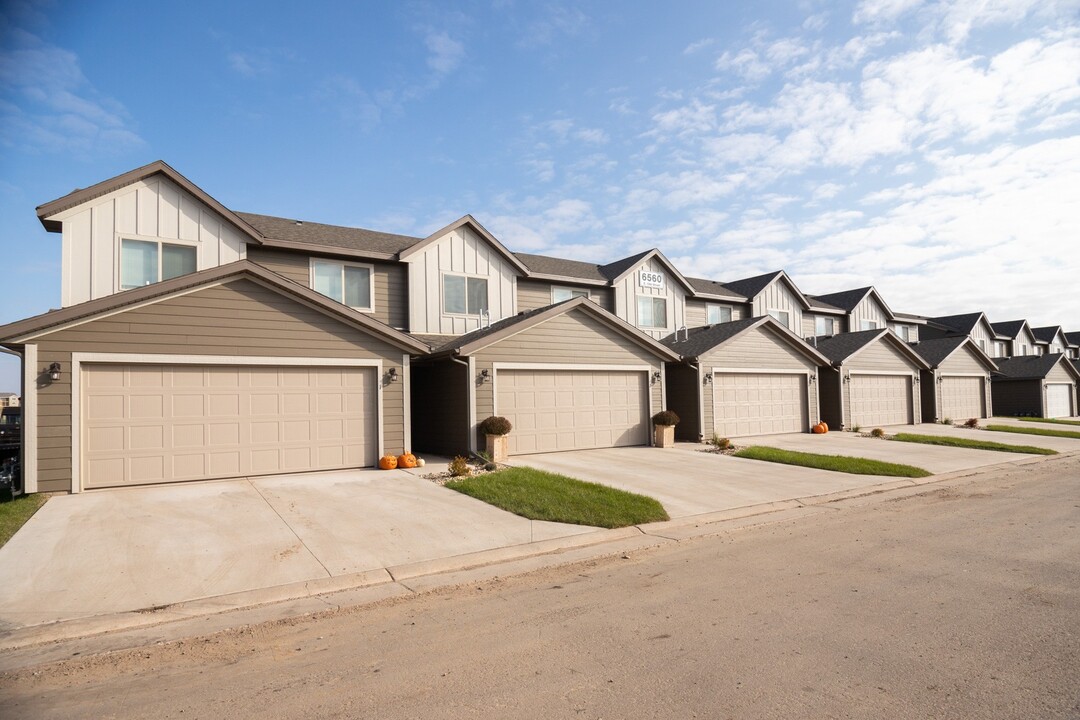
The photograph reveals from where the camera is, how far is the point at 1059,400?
124 ft

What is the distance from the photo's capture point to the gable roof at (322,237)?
58.7ft

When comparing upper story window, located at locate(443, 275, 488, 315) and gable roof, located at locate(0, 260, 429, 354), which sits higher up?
upper story window, located at locate(443, 275, 488, 315)

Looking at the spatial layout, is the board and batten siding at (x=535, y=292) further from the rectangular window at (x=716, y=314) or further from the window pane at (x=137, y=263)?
the window pane at (x=137, y=263)

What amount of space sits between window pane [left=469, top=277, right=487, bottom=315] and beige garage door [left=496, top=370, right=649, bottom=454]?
473 centimetres

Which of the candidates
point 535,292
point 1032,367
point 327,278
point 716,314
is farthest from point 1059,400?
point 327,278

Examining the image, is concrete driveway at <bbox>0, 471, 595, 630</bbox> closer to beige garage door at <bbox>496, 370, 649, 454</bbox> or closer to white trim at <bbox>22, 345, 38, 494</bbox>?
white trim at <bbox>22, 345, 38, 494</bbox>

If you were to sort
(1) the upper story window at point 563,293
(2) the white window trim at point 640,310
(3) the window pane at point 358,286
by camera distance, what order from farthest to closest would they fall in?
(2) the white window trim at point 640,310 → (1) the upper story window at point 563,293 → (3) the window pane at point 358,286

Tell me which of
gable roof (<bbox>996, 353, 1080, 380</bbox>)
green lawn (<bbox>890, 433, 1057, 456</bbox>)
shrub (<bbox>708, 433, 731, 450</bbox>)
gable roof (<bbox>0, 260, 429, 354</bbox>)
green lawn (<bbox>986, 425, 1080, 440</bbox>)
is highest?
gable roof (<bbox>0, 260, 429, 354</bbox>)

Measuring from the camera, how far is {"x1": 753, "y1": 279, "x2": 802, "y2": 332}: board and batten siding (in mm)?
29922

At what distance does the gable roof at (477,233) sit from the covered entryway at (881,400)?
14.7 metres

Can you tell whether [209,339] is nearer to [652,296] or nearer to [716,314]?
[652,296]

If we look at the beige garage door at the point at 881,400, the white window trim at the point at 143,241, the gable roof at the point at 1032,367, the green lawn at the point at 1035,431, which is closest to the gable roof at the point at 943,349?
the beige garage door at the point at 881,400

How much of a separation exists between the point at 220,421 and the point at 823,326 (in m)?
30.3

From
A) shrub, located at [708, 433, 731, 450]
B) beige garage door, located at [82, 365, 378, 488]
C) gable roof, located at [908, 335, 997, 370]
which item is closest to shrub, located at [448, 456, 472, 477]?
beige garage door, located at [82, 365, 378, 488]
